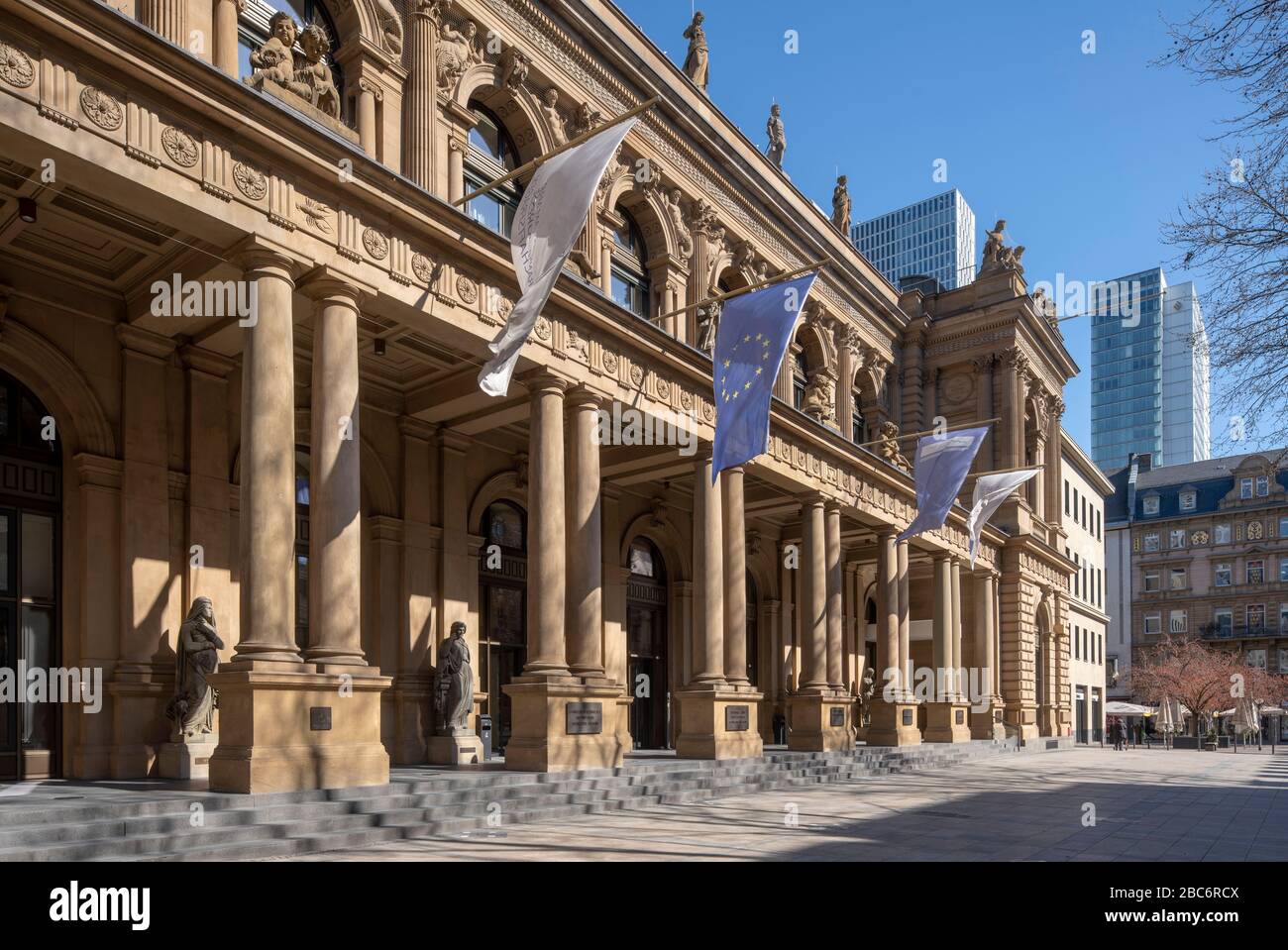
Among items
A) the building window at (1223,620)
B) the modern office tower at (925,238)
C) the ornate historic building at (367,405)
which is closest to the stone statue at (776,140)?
the ornate historic building at (367,405)

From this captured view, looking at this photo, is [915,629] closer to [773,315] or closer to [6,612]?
[773,315]

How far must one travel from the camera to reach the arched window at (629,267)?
25.8 meters

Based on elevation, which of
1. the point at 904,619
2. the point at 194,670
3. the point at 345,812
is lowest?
the point at 345,812

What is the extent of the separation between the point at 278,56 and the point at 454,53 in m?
6.06

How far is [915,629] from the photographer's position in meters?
41.8

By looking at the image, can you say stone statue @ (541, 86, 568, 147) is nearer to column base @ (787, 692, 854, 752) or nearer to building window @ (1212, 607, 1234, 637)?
column base @ (787, 692, 854, 752)

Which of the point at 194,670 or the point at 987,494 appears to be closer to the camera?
the point at 194,670

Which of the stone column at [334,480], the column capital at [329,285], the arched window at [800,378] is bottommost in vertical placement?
the stone column at [334,480]

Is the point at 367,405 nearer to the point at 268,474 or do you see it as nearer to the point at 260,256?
the point at 260,256

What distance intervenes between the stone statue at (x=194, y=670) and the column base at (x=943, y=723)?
2615cm

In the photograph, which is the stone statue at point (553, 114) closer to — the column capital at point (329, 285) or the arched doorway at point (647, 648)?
the column capital at point (329, 285)

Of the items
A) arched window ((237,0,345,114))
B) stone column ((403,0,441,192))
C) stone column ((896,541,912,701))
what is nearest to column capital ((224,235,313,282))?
arched window ((237,0,345,114))

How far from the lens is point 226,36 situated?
602 inches

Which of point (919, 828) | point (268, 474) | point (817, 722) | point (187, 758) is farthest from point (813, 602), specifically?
point (268, 474)
